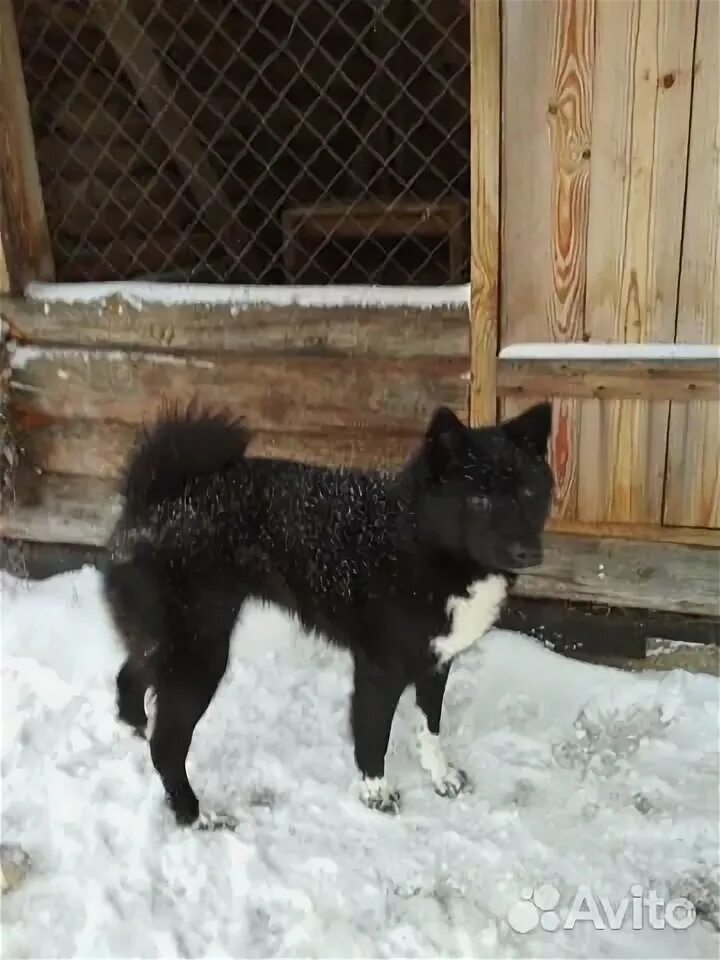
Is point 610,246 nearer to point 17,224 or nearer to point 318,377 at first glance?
point 318,377

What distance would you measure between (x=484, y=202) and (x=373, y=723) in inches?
59.5

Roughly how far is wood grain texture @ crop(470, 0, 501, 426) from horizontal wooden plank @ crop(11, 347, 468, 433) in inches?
3.9

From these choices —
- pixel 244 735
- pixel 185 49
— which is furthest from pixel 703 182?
pixel 185 49

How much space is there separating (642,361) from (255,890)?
179 cm

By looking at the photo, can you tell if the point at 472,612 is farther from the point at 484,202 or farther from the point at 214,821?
the point at 484,202

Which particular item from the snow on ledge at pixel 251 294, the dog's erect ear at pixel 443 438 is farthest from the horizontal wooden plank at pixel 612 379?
the dog's erect ear at pixel 443 438

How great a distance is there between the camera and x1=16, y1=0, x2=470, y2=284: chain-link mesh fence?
10.2 ft

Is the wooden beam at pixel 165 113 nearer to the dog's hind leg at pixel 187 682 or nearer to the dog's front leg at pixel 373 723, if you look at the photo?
the dog's hind leg at pixel 187 682

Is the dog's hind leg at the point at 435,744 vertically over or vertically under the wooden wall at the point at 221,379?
under

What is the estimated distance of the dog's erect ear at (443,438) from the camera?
62.4 inches

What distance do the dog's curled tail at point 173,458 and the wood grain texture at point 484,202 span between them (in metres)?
0.89

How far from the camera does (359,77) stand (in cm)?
421

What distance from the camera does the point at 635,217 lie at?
7.18ft

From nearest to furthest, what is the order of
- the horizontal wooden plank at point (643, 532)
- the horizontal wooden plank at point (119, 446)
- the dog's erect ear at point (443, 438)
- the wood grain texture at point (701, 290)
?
the dog's erect ear at point (443, 438) < the wood grain texture at point (701, 290) < the horizontal wooden plank at point (643, 532) < the horizontal wooden plank at point (119, 446)
